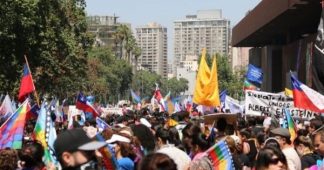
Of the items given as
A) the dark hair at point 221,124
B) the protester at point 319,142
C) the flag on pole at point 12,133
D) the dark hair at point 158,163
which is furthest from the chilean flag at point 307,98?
the dark hair at point 158,163

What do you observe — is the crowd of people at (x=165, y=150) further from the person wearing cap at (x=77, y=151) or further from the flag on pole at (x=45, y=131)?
the flag on pole at (x=45, y=131)

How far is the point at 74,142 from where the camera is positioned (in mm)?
5141

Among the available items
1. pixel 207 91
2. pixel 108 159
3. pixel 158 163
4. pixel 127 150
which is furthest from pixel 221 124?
pixel 207 91

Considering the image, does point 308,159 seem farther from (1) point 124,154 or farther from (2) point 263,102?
(2) point 263,102

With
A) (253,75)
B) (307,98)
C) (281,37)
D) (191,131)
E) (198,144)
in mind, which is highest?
(281,37)

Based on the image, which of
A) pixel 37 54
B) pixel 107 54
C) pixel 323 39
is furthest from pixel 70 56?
pixel 107 54

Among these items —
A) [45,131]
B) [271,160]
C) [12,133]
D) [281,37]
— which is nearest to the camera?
[271,160]

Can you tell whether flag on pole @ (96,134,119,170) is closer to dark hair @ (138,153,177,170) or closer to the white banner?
dark hair @ (138,153,177,170)

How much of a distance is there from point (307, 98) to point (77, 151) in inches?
343

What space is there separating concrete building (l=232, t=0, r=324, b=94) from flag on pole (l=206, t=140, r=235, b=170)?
705 inches

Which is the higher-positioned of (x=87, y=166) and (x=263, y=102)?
(x=87, y=166)

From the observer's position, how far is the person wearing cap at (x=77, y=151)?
511 cm

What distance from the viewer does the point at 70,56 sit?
1893 inches

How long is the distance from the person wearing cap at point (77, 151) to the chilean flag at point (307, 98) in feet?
26.7
